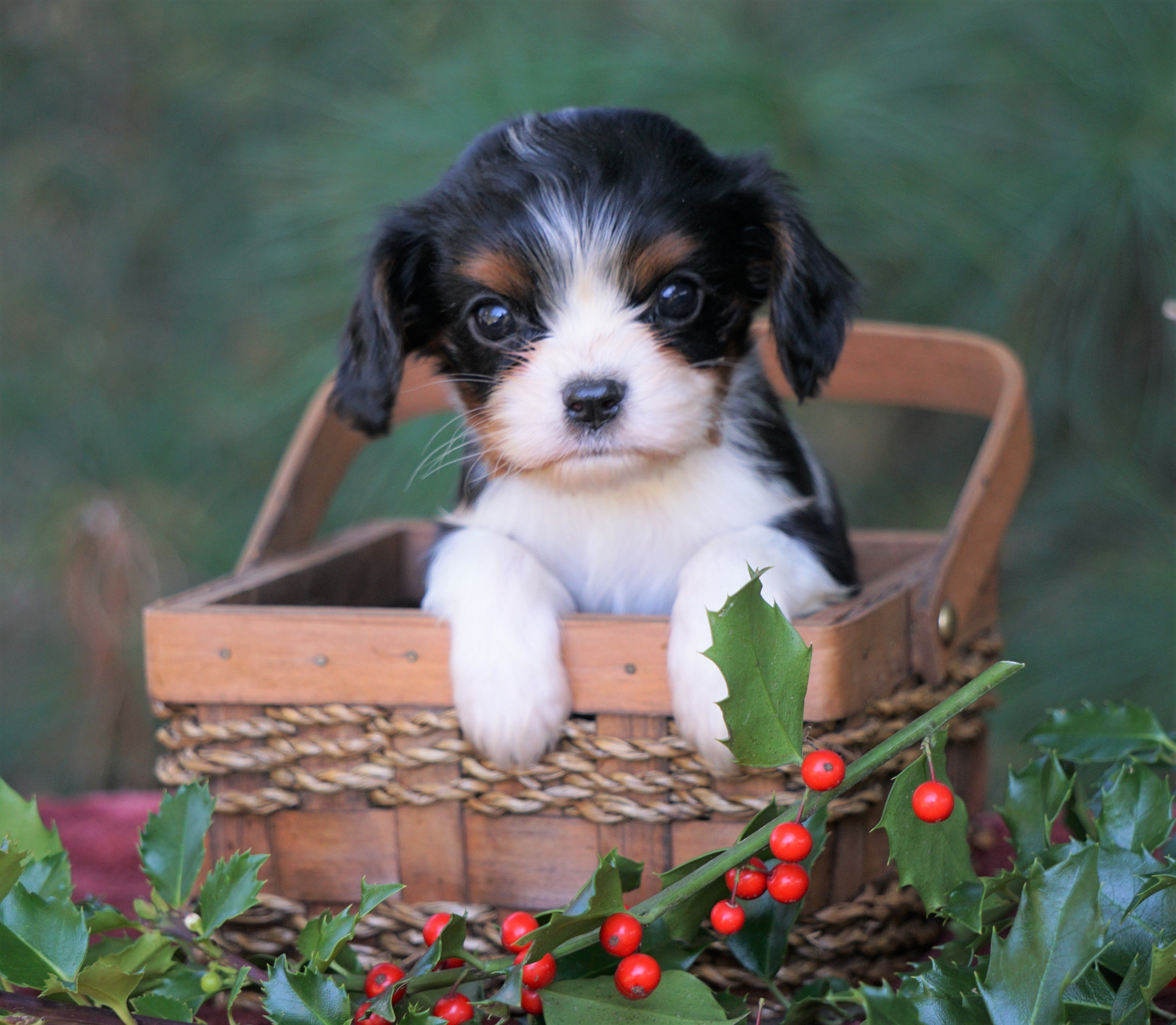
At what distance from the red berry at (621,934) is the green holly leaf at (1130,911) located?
0.38m

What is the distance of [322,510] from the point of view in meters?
2.09

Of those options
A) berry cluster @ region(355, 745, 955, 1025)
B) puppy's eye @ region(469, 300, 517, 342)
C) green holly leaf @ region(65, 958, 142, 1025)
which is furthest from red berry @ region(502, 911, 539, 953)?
puppy's eye @ region(469, 300, 517, 342)

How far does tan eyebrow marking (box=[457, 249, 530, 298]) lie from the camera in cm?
155

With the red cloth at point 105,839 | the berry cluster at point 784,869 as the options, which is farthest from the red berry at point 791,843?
the red cloth at point 105,839

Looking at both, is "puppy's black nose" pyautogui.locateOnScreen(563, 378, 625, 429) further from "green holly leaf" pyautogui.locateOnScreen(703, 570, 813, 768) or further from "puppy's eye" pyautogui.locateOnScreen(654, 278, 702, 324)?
"green holly leaf" pyautogui.locateOnScreen(703, 570, 813, 768)

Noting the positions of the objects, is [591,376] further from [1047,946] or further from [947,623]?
[1047,946]

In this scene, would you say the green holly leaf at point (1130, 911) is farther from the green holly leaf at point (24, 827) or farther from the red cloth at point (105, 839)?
the red cloth at point (105, 839)

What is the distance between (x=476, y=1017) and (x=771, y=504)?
2.81 ft

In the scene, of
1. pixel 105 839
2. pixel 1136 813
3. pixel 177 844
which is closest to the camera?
pixel 1136 813

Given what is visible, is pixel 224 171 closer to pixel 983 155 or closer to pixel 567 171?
pixel 983 155

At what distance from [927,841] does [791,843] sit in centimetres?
14

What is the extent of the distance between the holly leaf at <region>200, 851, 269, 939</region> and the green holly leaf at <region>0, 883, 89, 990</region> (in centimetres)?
12

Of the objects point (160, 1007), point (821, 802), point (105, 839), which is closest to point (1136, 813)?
point (821, 802)

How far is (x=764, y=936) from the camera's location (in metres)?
1.17
